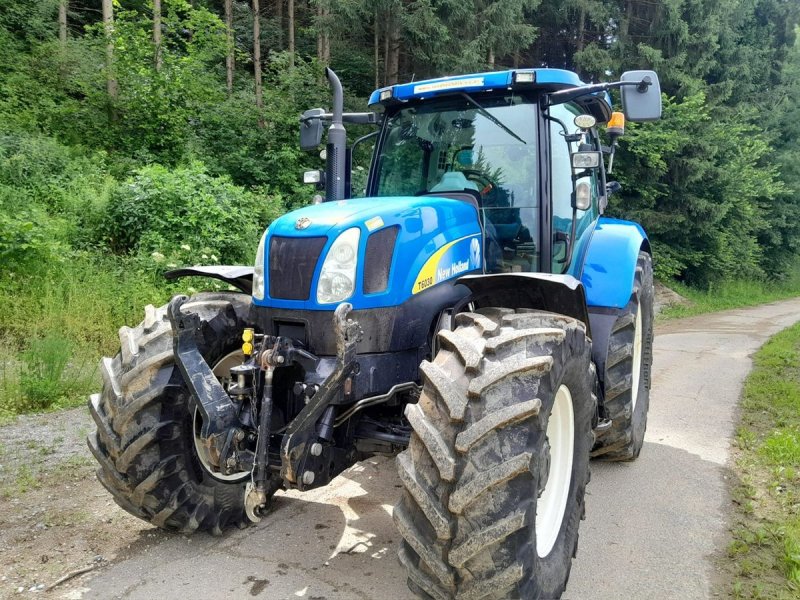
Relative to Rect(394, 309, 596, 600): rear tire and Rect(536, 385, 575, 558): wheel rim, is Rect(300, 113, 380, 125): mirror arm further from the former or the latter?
Rect(536, 385, 575, 558): wheel rim

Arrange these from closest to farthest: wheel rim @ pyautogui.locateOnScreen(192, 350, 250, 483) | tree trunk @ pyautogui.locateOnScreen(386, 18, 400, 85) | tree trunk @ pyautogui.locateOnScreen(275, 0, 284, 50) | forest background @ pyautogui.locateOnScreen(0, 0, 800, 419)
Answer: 1. wheel rim @ pyautogui.locateOnScreen(192, 350, 250, 483)
2. forest background @ pyautogui.locateOnScreen(0, 0, 800, 419)
3. tree trunk @ pyautogui.locateOnScreen(386, 18, 400, 85)
4. tree trunk @ pyautogui.locateOnScreen(275, 0, 284, 50)

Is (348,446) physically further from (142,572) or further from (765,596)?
(765,596)

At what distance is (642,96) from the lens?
3541 millimetres

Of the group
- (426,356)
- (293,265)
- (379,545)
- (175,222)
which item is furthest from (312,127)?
(175,222)

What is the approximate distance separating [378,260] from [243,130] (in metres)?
12.1

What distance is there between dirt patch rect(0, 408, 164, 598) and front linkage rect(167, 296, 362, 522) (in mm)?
932

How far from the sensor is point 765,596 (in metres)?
2.96

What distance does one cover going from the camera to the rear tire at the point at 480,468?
2314mm

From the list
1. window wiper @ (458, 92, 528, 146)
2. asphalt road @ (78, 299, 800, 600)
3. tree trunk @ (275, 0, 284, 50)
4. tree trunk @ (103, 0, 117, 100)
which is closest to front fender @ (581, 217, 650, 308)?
window wiper @ (458, 92, 528, 146)

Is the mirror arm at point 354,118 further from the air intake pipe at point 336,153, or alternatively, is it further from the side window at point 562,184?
the side window at point 562,184

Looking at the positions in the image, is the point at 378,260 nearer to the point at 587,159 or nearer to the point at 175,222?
the point at 587,159

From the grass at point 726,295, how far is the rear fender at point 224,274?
13424 millimetres

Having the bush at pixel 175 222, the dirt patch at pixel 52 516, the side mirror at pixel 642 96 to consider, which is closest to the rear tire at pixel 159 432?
the dirt patch at pixel 52 516

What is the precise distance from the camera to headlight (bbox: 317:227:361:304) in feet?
9.62
